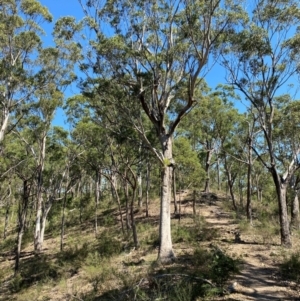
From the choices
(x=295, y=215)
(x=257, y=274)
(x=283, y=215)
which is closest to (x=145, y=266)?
(x=257, y=274)

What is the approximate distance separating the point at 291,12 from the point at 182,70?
4733 millimetres

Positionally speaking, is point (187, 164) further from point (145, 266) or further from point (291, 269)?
point (291, 269)

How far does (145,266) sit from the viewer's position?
38.0 feet

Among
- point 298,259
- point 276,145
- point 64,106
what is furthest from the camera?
point 276,145

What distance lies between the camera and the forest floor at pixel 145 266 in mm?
7985

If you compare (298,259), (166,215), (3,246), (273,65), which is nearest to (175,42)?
(273,65)

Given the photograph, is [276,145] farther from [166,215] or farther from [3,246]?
[3,246]

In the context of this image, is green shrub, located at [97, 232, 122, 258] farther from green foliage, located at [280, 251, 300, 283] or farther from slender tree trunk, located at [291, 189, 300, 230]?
slender tree trunk, located at [291, 189, 300, 230]

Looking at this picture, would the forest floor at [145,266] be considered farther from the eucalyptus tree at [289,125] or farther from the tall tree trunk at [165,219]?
the eucalyptus tree at [289,125]

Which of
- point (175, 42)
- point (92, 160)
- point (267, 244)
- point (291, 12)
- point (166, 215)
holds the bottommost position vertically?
point (267, 244)

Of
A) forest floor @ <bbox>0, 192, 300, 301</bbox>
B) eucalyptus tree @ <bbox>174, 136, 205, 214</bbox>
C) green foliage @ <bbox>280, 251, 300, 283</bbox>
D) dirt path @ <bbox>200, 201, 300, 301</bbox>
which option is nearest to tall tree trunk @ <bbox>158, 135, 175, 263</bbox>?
forest floor @ <bbox>0, 192, 300, 301</bbox>

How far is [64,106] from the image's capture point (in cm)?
1983

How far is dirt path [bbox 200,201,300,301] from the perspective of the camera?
7.08 metres

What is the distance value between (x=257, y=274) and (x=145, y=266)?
4.15 meters
